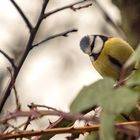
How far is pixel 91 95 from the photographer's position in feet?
0.91

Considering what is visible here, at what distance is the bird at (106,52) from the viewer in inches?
42.4

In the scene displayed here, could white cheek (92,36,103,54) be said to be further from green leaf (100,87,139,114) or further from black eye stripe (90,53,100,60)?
green leaf (100,87,139,114)

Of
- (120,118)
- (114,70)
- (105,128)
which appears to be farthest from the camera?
(114,70)

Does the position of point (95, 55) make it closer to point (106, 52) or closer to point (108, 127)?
point (106, 52)

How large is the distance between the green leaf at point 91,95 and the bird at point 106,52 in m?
0.76

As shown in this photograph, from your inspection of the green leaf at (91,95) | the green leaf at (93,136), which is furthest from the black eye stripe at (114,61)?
the green leaf at (91,95)

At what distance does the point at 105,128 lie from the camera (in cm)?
27

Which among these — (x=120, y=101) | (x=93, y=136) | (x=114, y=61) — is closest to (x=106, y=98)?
(x=120, y=101)

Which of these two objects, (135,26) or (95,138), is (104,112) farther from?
(135,26)

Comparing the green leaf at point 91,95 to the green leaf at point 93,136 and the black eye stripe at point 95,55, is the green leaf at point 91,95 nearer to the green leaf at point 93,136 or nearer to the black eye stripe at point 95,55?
the green leaf at point 93,136

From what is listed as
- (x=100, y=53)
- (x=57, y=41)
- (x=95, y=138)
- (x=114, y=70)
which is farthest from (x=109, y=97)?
(x=57, y=41)

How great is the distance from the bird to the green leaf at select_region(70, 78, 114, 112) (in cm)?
76

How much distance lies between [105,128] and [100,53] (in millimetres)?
950

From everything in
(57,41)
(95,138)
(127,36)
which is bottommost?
(57,41)
